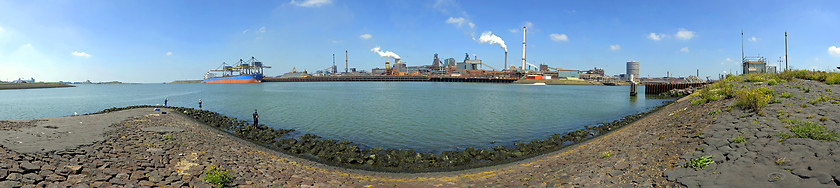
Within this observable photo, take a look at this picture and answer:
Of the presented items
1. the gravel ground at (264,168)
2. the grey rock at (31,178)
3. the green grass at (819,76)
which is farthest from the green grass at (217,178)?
the green grass at (819,76)

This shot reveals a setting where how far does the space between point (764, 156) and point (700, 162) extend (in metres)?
1.57

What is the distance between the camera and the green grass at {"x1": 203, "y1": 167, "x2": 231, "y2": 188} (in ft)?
29.6

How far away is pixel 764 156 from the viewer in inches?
318

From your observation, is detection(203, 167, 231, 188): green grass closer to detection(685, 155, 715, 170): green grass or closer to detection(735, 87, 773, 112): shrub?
detection(685, 155, 715, 170): green grass

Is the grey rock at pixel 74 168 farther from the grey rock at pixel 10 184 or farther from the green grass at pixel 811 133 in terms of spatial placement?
the green grass at pixel 811 133

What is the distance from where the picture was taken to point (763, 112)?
12.6m

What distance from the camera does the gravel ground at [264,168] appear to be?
8208 mm

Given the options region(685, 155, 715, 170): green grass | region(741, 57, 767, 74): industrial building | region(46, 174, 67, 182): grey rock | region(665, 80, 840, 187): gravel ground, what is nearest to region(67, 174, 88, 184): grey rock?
region(46, 174, 67, 182): grey rock

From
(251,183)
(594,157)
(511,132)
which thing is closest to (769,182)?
(594,157)

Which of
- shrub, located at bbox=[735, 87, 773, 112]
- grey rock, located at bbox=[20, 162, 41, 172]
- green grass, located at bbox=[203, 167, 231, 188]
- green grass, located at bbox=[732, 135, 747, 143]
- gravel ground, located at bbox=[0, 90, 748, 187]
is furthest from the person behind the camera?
shrub, located at bbox=[735, 87, 773, 112]

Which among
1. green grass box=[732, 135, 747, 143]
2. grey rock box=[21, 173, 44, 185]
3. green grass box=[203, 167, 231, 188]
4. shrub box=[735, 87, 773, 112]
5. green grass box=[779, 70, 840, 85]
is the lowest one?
green grass box=[203, 167, 231, 188]

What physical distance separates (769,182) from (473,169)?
30.1ft

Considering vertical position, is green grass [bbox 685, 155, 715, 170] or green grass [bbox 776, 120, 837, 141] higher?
green grass [bbox 776, 120, 837, 141]

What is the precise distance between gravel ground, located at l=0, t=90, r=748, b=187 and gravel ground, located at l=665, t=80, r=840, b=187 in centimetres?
54
